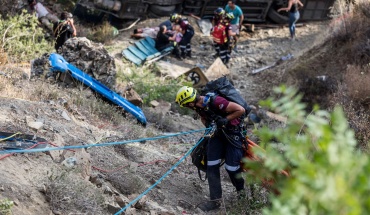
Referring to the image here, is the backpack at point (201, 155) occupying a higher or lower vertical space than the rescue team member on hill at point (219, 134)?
lower

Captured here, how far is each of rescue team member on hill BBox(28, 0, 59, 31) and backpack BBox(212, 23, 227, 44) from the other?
416cm

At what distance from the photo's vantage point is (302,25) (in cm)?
1853

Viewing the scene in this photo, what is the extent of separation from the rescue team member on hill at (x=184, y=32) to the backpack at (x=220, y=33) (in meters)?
0.68

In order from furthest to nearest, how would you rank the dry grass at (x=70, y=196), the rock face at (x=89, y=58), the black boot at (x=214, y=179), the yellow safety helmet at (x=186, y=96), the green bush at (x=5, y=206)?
the rock face at (x=89, y=58), the black boot at (x=214, y=179), the yellow safety helmet at (x=186, y=96), the dry grass at (x=70, y=196), the green bush at (x=5, y=206)

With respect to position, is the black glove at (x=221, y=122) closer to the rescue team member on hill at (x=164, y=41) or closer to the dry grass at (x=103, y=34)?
the rescue team member on hill at (x=164, y=41)

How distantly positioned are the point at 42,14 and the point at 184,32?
373 centimetres

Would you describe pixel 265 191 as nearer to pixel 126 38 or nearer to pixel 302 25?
pixel 126 38

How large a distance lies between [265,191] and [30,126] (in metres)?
3.02

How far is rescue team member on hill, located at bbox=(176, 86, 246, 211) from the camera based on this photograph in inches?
265

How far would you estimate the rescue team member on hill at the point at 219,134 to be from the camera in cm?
673

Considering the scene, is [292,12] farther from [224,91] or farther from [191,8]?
[224,91]

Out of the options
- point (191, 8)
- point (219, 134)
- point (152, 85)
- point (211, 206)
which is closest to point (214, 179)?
point (211, 206)

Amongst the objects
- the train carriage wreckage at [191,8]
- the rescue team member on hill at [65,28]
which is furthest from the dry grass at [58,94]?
the train carriage wreckage at [191,8]

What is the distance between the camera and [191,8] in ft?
58.3
